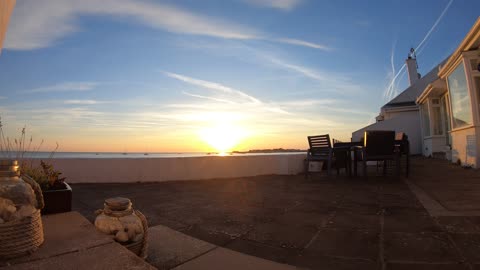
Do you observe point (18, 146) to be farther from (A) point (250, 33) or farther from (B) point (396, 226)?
(A) point (250, 33)

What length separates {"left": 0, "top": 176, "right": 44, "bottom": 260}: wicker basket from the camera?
3.19 feet

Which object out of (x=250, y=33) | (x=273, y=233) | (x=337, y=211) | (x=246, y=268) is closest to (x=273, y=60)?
(x=250, y=33)

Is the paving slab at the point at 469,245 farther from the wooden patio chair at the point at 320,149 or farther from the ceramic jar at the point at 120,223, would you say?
the wooden patio chair at the point at 320,149

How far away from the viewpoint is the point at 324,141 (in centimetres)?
564

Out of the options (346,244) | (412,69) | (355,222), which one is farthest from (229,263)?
(412,69)

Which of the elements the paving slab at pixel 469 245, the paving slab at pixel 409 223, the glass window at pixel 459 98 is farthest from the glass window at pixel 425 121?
the paving slab at pixel 469 245

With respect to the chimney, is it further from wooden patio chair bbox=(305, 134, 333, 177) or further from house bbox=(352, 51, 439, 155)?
wooden patio chair bbox=(305, 134, 333, 177)

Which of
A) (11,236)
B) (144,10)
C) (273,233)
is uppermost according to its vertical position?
(144,10)

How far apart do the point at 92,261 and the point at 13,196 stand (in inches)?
16.2

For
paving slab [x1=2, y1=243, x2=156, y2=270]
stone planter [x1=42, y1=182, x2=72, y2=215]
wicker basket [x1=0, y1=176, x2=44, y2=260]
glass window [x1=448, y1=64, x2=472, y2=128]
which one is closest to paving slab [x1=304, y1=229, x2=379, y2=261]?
paving slab [x1=2, y1=243, x2=156, y2=270]

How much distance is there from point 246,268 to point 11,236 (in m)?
1.02

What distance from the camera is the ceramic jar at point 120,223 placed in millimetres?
1370

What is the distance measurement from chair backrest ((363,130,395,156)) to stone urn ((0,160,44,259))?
499 centimetres

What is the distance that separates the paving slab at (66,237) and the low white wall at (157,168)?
438 centimetres
